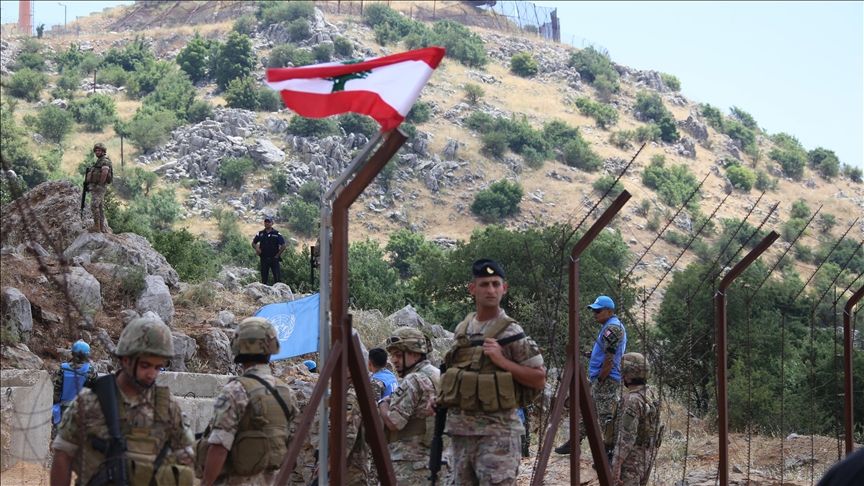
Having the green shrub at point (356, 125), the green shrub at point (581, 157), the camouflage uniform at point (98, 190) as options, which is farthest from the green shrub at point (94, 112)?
the camouflage uniform at point (98, 190)

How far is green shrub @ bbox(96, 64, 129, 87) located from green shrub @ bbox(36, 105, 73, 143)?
526 inches

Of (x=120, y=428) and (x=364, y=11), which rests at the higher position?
(x=120, y=428)

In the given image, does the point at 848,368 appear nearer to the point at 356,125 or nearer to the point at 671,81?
the point at 356,125

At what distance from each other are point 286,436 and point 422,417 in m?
1.86

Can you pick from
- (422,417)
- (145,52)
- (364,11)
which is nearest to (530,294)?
(422,417)

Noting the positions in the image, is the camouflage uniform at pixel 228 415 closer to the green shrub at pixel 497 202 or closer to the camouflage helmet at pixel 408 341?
the camouflage helmet at pixel 408 341

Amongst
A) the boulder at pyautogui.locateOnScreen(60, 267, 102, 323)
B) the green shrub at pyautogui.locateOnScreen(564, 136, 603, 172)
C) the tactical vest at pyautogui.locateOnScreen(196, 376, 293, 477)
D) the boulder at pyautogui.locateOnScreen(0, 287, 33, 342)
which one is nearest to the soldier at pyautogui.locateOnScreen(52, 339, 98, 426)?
the boulder at pyautogui.locateOnScreen(0, 287, 33, 342)

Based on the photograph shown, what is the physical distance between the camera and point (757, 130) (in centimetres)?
10681

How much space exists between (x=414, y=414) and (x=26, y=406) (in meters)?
5.39

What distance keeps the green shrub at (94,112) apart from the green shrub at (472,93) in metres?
23.1

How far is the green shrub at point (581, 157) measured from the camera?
82.0 metres

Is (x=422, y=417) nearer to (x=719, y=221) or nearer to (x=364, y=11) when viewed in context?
(x=719, y=221)

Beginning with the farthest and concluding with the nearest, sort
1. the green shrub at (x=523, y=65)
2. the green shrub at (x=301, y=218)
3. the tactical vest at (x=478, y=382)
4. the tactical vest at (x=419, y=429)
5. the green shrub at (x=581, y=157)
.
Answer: the green shrub at (x=523, y=65) < the green shrub at (x=581, y=157) < the green shrub at (x=301, y=218) < the tactical vest at (x=419, y=429) < the tactical vest at (x=478, y=382)

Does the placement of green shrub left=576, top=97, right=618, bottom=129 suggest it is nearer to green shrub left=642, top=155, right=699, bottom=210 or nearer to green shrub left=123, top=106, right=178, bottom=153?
green shrub left=642, top=155, right=699, bottom=210
